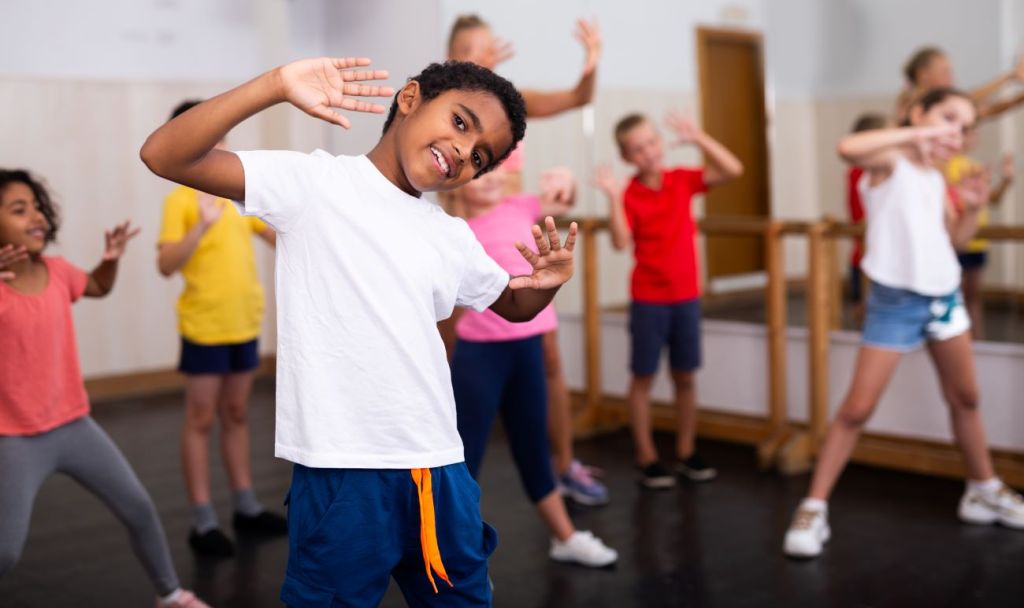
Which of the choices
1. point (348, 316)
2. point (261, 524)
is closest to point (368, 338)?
point (348, 316)

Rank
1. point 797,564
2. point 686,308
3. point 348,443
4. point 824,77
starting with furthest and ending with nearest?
point 824,77
point 686,308
point 797,564
point 348,443

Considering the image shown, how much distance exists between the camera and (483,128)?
1656 mm

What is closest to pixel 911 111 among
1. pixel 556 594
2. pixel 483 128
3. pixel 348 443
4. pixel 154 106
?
pixel 556 594

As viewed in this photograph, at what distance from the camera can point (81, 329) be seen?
6211mm

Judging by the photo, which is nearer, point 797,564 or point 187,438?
point 797,564

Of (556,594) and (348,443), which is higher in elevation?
(348,443)

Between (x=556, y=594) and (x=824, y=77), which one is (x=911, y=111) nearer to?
(x=556, y=594)

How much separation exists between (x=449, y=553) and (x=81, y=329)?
5084 mm

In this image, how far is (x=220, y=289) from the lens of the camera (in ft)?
11.2

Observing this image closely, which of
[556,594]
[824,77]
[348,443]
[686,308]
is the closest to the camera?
[348,443]

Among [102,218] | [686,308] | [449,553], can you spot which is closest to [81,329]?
[102,218]

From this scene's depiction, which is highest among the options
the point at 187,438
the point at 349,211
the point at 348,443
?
the point at 349,211

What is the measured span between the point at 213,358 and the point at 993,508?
246cm

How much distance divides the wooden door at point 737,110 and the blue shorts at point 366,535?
5300 millimetres
